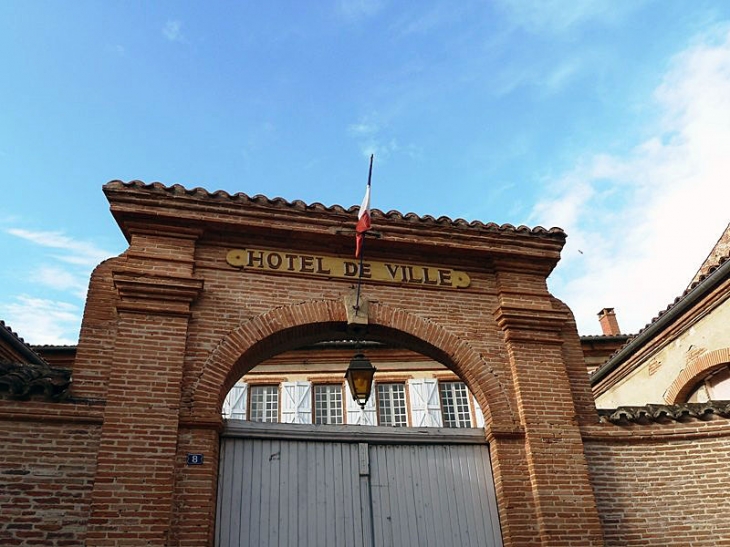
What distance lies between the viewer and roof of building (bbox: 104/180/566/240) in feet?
23.8

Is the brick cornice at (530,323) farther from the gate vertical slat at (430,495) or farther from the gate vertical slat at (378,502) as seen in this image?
the gate vertical slat at (378,502)

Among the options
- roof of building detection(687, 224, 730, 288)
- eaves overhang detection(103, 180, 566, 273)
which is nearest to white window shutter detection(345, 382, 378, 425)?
roof of building detection(687, 224, 730, 288)

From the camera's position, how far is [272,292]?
726 cm

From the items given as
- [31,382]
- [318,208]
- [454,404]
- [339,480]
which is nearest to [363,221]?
[318,208]

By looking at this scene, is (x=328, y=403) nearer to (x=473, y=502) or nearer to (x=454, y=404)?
(x=454, y=404)

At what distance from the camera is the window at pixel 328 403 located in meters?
16.8

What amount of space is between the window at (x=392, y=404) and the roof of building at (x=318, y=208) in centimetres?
953

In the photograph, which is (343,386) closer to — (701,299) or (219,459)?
(701,299)

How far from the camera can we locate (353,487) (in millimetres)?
6719

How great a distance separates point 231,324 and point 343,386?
10488 millimetres

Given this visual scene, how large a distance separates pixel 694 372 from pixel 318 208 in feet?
27.0

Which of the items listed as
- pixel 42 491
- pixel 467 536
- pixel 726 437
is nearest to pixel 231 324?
pixel 42 491

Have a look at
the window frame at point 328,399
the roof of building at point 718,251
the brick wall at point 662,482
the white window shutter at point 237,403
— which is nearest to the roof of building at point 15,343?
the white window shutter at point 237,403

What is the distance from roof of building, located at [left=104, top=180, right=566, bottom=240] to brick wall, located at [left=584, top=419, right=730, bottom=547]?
9.15ft
